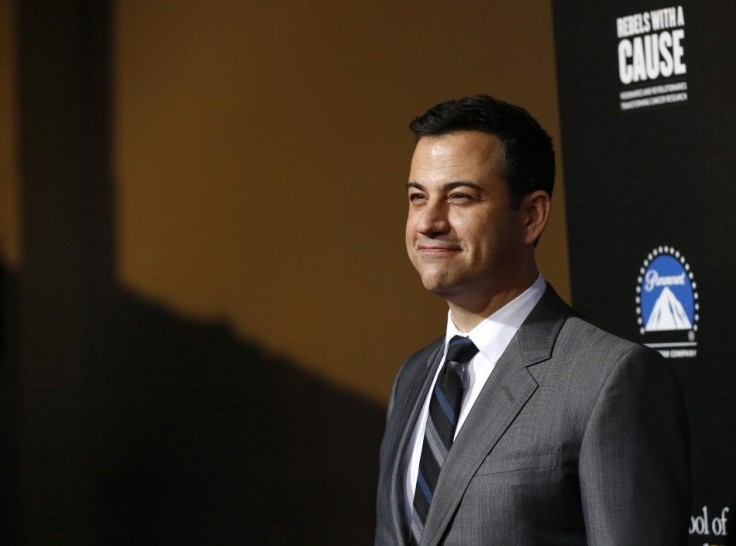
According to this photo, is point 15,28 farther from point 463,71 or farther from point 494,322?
point 494,322

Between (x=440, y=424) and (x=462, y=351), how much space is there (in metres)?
0.15

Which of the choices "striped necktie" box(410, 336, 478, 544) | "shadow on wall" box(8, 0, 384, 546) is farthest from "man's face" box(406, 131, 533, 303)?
"shadow on wall" box(8, 0, 384, 546)

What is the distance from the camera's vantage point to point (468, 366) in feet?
6.97

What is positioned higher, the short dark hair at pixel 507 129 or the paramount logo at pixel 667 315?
the short dark hair at pixel 507 129

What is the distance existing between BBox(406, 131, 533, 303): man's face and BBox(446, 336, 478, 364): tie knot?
3.4 inches

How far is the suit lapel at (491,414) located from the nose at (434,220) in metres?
0.26

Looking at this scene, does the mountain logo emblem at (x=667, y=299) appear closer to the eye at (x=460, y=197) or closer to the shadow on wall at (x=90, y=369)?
the eye at (x=460, y=197)

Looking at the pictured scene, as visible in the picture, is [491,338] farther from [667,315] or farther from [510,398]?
[667,315]

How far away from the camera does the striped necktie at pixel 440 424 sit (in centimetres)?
204

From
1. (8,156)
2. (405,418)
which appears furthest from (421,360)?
(8,156)

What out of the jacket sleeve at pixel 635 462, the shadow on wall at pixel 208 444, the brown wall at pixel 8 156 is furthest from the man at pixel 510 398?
the brown wall at pixel 8 156

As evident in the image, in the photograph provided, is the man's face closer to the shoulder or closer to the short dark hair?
the short dark hair

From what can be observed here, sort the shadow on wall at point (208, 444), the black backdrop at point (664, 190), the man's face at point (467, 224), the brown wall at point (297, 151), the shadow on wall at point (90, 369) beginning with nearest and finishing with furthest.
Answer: the man's face at point (467, 224), the black backdrop at point (664, 190), the brown wall at point (297, 151), the shadow on wall at point (208, 444), the shadow on wall at point (90, 369)

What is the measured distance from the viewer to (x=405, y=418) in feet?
7.45
